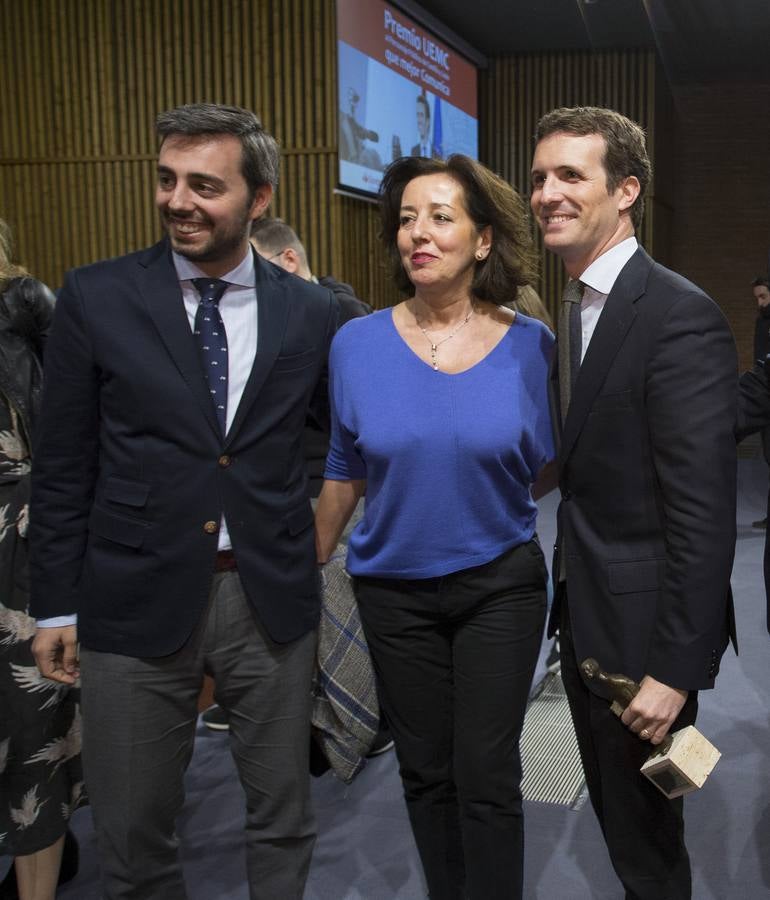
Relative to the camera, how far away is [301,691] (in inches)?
79.3

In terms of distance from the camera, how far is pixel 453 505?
6.64 ft

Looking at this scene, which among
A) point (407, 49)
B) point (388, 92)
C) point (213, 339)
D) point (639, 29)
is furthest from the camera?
point (639, 29)

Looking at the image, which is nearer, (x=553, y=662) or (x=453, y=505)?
(x=453, y=505)

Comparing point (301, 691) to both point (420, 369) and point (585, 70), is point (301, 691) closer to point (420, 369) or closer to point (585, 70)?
point (420, 369)

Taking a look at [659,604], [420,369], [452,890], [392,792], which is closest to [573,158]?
[420,369]

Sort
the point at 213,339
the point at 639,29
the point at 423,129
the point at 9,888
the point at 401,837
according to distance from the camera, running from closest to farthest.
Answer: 1. the point at 213,339
2. the point at 9,888
3. the point at 401,837
4. the point at 423,129
5. the point at 639,29

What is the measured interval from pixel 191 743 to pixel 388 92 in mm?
8237

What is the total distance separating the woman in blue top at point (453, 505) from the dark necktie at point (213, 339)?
0.28 m

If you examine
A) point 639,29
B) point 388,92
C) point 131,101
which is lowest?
point 131,101

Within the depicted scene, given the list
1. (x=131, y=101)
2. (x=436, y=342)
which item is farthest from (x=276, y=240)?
(x=131, y=101)

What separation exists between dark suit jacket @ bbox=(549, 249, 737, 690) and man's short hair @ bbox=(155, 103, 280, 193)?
0.69 meters

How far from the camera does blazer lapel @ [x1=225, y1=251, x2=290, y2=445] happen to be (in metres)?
1.86

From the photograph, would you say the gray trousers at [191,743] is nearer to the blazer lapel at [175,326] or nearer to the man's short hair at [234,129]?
the blazer lapel at [175,326]

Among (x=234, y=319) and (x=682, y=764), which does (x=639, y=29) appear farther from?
(x=682, y=764)
